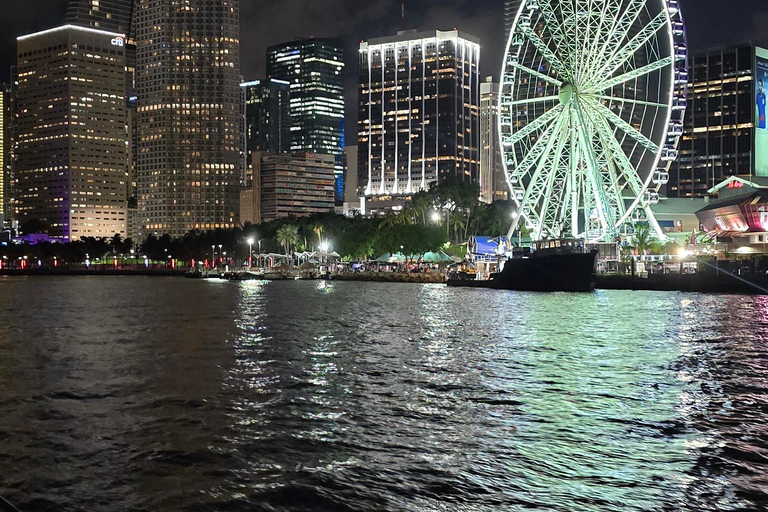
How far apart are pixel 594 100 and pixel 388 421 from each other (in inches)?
2724

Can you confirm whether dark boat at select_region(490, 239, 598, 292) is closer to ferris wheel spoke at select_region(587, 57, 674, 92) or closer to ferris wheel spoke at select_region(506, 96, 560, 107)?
ferris wheel spoke at select_region(506, 96, 560, 107)

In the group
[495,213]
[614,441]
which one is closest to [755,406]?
[614,441]

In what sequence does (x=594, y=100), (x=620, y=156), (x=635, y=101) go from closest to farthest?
(x=635, y=101) → (x=594, y=100) → (x=620, y=156)

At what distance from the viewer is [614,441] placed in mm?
17016

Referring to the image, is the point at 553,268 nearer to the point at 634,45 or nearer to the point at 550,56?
the point at 550,56

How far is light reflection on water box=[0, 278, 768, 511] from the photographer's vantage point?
13812mm

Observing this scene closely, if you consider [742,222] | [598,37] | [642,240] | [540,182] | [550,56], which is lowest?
[642,240]

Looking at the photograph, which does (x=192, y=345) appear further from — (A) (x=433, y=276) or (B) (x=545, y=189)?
(A) (x=433, y=276)

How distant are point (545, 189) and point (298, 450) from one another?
259 ft

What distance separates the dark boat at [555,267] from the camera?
86.0m

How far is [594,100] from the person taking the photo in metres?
81.8

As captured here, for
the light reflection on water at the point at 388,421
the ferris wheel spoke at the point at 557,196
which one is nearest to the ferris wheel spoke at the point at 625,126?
the ferris wheel spoke at the point at 557,196

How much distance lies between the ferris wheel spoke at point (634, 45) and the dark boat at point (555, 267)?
18.7 meters

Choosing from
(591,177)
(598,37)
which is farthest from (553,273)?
(598,37)
